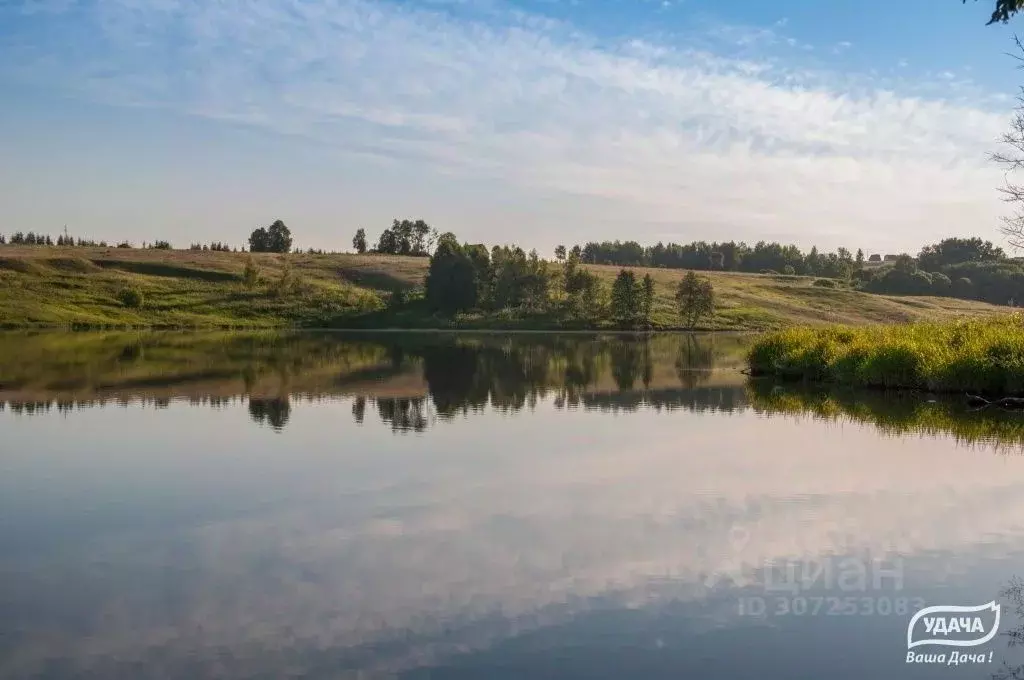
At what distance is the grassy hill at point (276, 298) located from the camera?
343 ft

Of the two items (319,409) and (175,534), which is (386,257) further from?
(175,534)

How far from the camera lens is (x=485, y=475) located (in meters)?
19.6

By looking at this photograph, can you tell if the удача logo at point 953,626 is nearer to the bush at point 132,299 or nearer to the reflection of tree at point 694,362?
the reflection of tree at point 694,362

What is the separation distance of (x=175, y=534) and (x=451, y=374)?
31.8 m

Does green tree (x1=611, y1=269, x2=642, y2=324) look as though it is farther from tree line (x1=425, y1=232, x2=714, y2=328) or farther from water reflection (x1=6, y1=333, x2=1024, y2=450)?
water reflection (x1=6, y1=333, x2=1024, y2=450)

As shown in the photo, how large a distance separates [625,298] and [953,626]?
103 metres

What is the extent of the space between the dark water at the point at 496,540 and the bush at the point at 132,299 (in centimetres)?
8124

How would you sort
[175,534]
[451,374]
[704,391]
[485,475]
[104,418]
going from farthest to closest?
[451,374] < [704,391] < [104,418] < [485,475] < [175,534]

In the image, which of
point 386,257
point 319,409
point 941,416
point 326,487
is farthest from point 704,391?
point 386,257

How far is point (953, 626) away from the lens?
35.7ft

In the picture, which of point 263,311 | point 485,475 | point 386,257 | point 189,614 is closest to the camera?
point 189,614

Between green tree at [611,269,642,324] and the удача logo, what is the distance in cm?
10235

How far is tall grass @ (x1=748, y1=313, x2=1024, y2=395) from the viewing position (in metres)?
32.8

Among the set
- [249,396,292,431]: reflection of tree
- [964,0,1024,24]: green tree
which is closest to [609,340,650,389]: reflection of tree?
[249,396,292,431]: reflection of tree
